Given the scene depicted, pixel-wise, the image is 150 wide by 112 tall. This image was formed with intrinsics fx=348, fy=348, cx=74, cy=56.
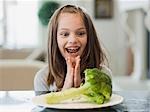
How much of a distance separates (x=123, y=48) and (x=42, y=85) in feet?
9.37

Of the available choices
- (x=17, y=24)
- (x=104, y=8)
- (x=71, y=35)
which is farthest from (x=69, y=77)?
(x=104, y=8)

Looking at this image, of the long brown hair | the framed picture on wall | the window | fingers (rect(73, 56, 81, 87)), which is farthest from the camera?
the framed picture on wall

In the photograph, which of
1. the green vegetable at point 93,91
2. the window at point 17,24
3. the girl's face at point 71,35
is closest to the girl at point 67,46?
the girl's face at point 71,35

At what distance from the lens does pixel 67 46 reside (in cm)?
91

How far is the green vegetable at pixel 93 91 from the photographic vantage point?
706 mm

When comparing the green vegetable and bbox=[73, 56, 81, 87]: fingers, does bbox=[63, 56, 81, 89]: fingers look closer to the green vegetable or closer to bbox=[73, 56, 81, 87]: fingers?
bbox=[73, 56, 81, 87]: fingers

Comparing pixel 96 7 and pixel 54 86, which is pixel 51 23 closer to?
pixel 54 86

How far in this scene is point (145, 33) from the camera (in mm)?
3488

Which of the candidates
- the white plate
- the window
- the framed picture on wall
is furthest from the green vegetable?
the framed picture on wall

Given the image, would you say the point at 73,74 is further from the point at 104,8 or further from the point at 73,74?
the point at 104,8

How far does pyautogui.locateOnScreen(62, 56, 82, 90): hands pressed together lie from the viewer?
84 centimetres

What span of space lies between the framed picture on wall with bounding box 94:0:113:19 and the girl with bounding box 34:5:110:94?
2.87m

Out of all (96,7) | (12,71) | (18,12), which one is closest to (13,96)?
(12,71)

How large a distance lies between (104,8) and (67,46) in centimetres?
302
